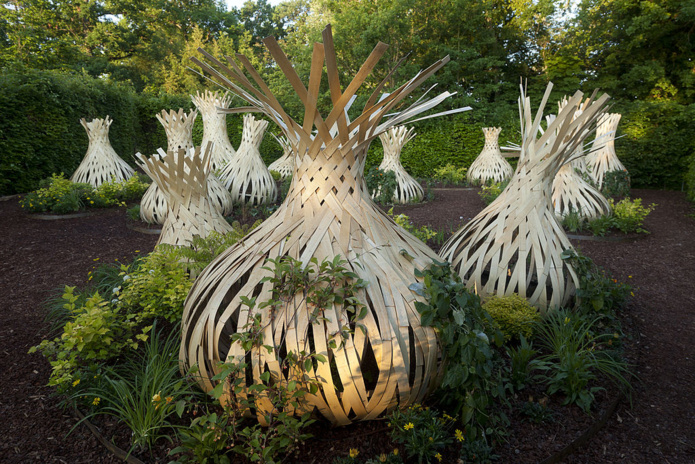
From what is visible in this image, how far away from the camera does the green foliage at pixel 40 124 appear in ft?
24.8

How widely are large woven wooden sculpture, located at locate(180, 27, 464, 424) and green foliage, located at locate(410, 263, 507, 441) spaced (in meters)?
0.06

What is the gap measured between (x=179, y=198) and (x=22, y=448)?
6.04 feet

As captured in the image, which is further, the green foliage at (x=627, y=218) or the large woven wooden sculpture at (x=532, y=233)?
the green foliage at (x=627, y=218)

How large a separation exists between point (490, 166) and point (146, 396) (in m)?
10.2

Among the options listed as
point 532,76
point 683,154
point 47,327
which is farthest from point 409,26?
point 47,327

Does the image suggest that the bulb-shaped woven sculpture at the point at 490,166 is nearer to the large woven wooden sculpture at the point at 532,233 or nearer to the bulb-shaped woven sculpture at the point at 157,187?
the bulb-shaped woven sculpture at the point at 157,187

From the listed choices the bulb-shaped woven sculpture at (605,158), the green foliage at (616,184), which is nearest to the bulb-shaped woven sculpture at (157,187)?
the green foliage at (616,184)

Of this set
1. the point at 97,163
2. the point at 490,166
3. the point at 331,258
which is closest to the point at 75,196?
the point at 97,163

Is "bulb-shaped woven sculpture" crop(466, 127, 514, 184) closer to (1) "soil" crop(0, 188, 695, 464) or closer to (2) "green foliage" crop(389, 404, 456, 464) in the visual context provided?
(1) "soil" crop(0, 188, 695, 464)

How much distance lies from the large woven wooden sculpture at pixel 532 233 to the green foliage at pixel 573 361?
7.2 inches

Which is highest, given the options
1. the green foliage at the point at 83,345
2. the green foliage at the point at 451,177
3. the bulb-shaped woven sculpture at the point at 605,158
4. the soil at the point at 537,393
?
the bulb-shaped woven sculpture at the point at 605,158

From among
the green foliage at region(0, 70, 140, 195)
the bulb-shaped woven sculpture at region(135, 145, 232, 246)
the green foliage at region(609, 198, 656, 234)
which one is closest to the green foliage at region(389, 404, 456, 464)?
the bulb-shaped woven sculpture at region(135, 145, 232, 246)

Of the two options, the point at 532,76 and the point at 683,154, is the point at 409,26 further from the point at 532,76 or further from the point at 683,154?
the point at 683,154

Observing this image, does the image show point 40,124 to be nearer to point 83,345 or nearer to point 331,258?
point 83,345
